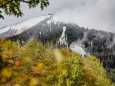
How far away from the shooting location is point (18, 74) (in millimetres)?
92938

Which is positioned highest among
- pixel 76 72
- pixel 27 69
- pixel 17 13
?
pixel 17 13

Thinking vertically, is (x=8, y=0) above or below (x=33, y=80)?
above

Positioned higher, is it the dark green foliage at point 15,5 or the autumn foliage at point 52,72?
the dark green foliage at point 15,5

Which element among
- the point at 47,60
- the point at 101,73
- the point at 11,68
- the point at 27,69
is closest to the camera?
the point at 101,73

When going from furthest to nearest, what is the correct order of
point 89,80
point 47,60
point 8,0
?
point 47,60
point 89,80
point 8,0

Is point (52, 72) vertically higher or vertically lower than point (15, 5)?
lower

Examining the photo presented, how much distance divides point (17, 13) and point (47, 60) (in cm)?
10102

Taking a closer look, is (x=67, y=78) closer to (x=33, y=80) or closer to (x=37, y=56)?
(x=33, y=80)

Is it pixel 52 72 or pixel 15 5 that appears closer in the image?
pixel 15 5

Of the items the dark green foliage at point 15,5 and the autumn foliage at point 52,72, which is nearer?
the dark green foliage at point 15,5

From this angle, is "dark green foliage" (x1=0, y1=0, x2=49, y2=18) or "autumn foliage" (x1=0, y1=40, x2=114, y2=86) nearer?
"dark green foliage" (x1=0, y1=0, x2=49, y2=18)

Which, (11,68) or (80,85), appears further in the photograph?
(11,68)

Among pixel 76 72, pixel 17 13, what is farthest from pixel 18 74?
pixel 17 13

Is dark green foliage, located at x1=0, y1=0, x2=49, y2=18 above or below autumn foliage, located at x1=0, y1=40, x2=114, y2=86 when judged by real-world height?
above
